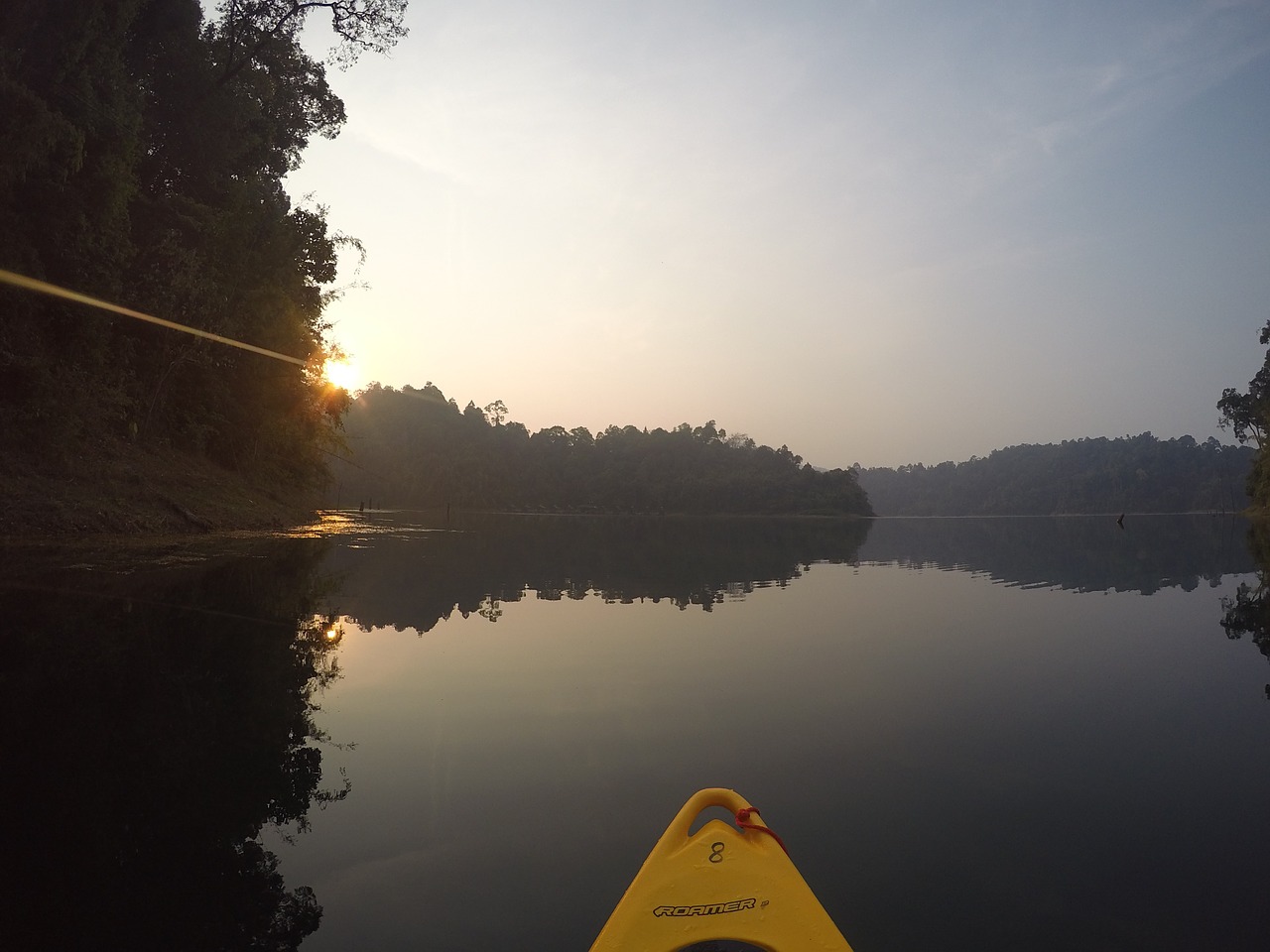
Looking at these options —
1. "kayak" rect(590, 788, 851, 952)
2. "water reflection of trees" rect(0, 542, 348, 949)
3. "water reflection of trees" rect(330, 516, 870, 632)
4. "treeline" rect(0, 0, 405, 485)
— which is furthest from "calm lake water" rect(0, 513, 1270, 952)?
"treeline" rect(0, 0, 405, 485)

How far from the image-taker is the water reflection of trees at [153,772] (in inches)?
125

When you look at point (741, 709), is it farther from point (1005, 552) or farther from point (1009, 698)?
point (1005, 552)

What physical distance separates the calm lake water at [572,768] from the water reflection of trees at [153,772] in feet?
0.08

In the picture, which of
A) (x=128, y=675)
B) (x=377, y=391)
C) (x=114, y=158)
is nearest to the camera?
(x=128, y=675)

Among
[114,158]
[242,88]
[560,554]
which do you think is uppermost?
[242,88]

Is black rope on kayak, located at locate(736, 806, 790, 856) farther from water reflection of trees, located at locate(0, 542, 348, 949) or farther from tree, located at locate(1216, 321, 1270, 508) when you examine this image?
Answer: tree, located at locate(1216, 321, 1270, 508)

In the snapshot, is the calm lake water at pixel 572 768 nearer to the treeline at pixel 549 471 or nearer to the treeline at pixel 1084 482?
the treeline at pixel 549 471

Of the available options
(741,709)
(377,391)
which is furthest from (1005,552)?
(377,391)

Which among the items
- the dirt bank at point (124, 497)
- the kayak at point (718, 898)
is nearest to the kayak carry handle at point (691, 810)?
the kayak at point (718, 898)

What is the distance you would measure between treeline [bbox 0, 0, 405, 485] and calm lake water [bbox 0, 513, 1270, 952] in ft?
32.1

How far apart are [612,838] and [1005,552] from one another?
31.0 m

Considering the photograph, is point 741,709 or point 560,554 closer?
point 741,709

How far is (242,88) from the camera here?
24.5 metres

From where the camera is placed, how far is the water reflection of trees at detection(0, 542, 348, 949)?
3.18 m
